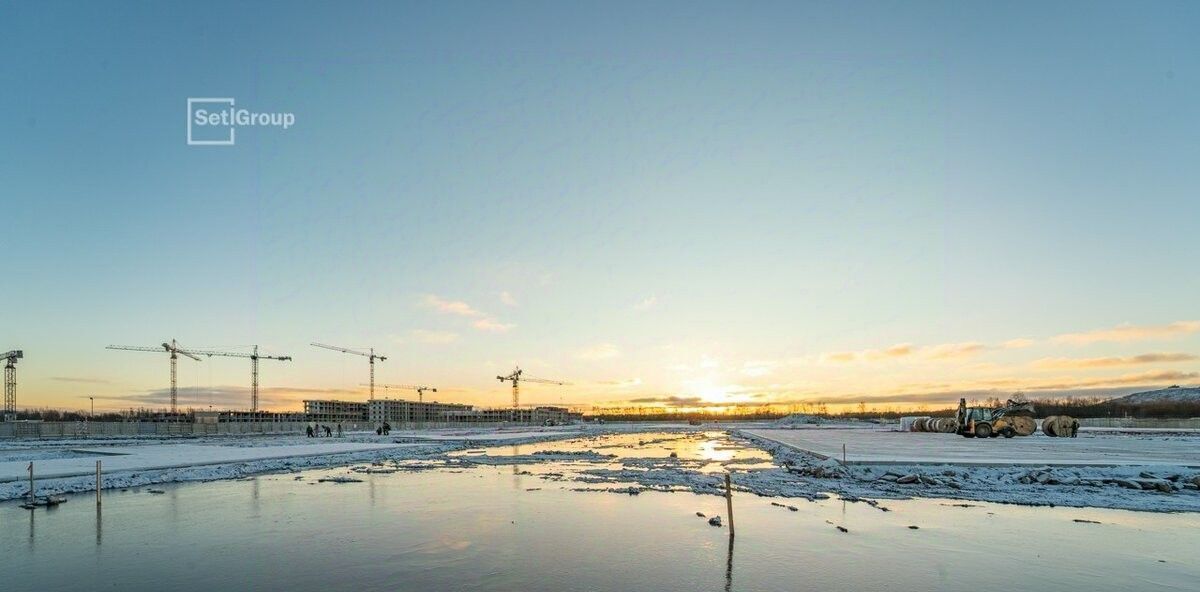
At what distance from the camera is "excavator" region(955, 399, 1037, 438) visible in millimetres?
60594

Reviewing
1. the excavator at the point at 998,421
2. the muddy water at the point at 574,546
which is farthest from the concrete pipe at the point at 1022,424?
the muddy water at the point at 574,546

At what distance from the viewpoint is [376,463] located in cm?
4019

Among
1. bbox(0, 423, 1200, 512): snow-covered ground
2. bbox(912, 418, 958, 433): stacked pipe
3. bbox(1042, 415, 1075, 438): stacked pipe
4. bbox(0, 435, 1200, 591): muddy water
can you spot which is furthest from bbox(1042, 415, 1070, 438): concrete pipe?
bbox(0, 435, 1200, 591): muddy water

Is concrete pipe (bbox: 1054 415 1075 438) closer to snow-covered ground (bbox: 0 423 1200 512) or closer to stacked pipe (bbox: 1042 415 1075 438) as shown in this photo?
stacked pipe (bbox: 1042 415 1075 438)

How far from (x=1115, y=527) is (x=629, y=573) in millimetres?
13681

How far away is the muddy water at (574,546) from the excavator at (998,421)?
43788 mm

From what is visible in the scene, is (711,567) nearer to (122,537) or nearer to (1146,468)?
(122,537)

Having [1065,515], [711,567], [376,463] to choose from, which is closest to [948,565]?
[711,567]

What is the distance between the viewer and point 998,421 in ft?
201

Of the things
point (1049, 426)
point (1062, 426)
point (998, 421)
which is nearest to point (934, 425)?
point (1049, 426)

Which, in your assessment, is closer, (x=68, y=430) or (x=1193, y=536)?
(x=1193, y=536)

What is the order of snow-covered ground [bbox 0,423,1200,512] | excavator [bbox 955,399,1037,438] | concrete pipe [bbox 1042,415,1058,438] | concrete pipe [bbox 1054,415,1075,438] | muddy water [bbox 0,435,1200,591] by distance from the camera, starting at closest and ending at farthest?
1. muddy water [bbox 0,435,1200,591]
2. snow-covered ground [bbox 0,423,1200,512]
3. excavator [bbox 955,399,1037,438]
4. concrete pipe [bbox 1054,415,1075,438]
5. concrete pipe [bbox 1042,415,1058,438]

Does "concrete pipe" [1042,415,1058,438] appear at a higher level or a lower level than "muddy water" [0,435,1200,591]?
lower

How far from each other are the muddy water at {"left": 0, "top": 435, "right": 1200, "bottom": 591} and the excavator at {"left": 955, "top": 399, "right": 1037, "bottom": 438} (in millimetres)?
43788
